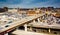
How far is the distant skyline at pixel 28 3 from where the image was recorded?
225 inches

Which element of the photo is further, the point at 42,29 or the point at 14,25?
the point at 42,29

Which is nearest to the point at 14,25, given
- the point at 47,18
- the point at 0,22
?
the point at 0,22

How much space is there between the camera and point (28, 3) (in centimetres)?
589

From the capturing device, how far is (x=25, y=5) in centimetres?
593

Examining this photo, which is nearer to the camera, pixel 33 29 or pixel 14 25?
pixel 14 25

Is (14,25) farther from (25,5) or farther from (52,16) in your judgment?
(52,16)

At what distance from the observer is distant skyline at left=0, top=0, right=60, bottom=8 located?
18.7ft

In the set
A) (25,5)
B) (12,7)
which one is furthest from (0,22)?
(25,5)

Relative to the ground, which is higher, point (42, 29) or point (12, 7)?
point (12, 7)

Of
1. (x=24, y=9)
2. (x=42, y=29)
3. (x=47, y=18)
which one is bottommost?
(x=42, y=29)

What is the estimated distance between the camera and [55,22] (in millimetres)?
5707

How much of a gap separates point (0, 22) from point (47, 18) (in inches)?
72.8

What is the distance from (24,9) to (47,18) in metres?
0.99

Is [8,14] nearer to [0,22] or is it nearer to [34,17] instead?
[0,22]
